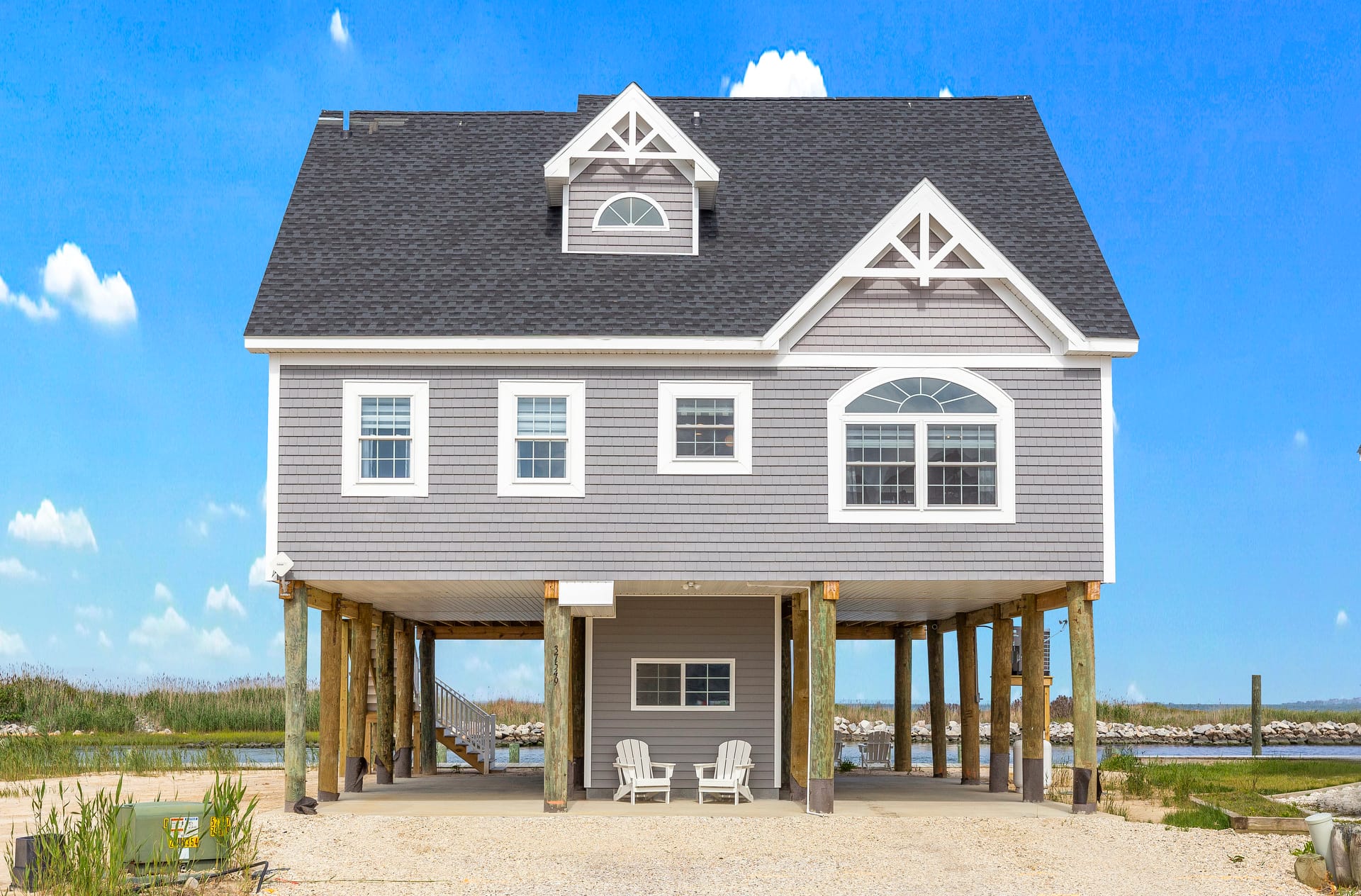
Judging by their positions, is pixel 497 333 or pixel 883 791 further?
pixel 883 791

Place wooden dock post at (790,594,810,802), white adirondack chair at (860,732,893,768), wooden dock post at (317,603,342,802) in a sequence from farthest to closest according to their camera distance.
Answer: white adirondack chair at (860,732,893,768) < wooden dock post at (317,603,342,802) < wooden dock post at (790,594,810,802)

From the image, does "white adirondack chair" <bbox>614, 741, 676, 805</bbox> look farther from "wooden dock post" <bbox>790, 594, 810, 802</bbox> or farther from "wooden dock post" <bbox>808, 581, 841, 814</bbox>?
"wooden dock post" <bbox>808, 581, 841, 814</bbox>

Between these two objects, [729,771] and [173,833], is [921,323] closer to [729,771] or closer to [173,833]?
[729,771]

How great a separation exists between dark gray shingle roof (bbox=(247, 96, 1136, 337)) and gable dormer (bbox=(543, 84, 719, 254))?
285 mm

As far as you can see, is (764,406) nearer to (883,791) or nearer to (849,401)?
(849,401)

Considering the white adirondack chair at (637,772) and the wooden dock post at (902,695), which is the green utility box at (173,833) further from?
the wooden dock post at (902,695)

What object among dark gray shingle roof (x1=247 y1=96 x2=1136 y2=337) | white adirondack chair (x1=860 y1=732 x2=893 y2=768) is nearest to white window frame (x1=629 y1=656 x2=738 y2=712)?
dark gray shingle roof (x1=247 y1=96 x2=1136 y2=337)

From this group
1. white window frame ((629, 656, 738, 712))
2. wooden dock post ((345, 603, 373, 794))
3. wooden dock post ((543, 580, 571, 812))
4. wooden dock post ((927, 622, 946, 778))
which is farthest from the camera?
wooden dock post ((927, 622, 946, 778))

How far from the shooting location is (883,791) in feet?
75.5

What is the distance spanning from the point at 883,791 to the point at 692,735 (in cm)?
345

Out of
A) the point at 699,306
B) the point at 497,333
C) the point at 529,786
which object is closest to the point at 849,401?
the point at 699,306

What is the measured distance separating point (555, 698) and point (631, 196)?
7163mm

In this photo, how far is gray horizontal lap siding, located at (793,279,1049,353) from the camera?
1920 centimetres

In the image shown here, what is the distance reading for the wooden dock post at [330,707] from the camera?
20.0 meters
